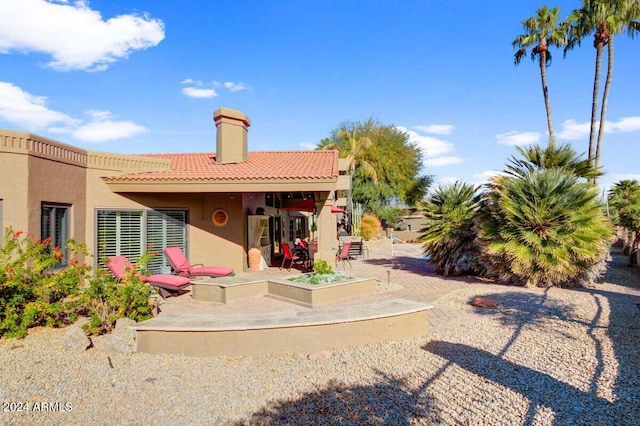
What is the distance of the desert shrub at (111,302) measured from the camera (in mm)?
6391

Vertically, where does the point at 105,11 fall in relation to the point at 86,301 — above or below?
above

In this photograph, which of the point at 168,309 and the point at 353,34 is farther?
the point at 353,34

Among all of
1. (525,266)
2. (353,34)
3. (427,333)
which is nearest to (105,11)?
(353,34)

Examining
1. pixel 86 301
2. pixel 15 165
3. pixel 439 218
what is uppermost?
pixel 15 165

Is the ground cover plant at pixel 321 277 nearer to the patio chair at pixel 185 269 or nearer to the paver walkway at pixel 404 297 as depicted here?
the paver walkway at pixel 404 297

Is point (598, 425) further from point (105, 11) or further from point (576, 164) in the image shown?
point (105, 11)

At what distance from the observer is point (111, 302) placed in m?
6.41

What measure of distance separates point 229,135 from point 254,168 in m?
2.23

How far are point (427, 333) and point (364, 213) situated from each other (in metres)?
32.0

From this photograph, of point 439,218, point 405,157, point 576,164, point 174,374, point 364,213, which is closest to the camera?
point 174,374

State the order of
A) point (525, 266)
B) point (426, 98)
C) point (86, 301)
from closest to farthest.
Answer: point (86, 301) < point (525, 266) < point (426, 98)

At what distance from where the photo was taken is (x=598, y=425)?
12.1 feet

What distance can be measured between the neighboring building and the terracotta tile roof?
0.03 meters

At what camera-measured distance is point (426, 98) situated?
22.0 m
